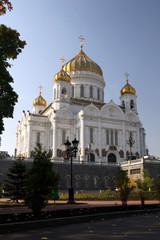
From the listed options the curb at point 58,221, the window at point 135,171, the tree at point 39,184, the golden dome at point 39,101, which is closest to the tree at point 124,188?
the curb at point 58,221

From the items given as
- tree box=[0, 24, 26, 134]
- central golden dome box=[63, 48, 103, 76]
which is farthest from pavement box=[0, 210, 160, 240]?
central golden dome box=[63, 48, 103, 76]

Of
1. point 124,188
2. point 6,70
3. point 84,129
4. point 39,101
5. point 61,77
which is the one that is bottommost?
point 124,188

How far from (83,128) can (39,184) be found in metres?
36.4

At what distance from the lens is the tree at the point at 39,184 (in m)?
12.0

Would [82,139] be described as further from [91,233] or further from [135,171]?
[91,233]

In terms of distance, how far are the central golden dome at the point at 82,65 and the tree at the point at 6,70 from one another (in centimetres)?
4488

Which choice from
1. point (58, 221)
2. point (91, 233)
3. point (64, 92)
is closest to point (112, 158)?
point (64, 92)

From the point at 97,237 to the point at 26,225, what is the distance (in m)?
2.96

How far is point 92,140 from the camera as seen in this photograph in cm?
4956

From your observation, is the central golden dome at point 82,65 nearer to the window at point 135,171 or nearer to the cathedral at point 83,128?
the cathedral at point 83,128

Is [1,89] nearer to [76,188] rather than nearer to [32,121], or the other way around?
[76,188]

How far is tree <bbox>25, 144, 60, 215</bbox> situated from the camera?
12047 mm

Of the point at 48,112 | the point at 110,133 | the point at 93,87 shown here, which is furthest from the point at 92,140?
the point at 93,87

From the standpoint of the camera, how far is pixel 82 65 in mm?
61156
